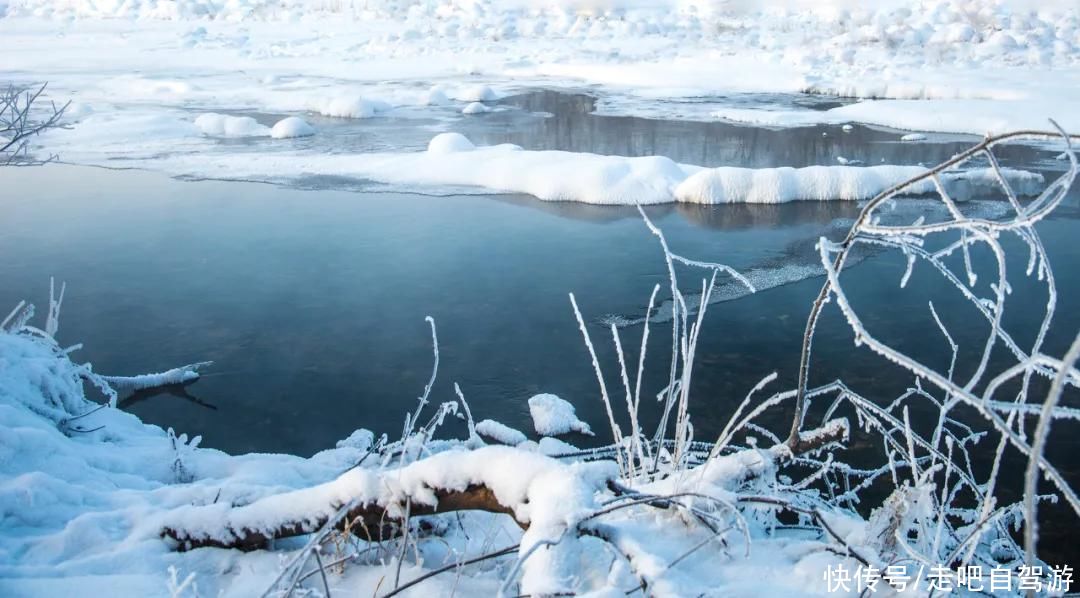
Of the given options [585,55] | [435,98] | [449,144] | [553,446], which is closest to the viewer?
[553,446]

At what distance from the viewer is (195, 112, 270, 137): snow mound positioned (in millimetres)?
12359

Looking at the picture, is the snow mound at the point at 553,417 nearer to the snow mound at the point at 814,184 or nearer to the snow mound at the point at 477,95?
the snow mound at the point at 814,184

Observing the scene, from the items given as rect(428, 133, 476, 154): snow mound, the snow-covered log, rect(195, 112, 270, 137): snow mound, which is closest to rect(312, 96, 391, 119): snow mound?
rect(195, 112, 270, 137): snow mound

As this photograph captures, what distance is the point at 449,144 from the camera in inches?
419

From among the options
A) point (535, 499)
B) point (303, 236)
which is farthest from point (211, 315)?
point (535, 499)

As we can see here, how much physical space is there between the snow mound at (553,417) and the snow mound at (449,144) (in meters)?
6.60

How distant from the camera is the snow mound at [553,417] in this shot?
13.8 feet

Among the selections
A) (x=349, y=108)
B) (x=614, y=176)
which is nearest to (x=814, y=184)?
(x=614, y=176)

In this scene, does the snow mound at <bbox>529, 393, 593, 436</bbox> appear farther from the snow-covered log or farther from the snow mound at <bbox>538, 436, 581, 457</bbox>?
the snow-covered log

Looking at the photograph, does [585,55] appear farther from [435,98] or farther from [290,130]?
[290,130]

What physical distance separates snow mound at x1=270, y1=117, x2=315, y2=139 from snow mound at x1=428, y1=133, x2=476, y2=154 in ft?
8.35

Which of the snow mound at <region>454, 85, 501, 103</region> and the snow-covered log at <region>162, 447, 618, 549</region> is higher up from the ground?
the snow mound at <region>454, 85, 501, 103</region>

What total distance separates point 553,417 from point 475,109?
453 inches

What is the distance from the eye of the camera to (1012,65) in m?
19.8
